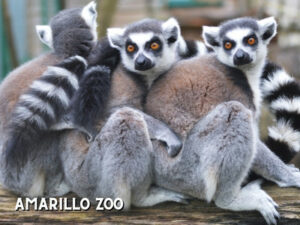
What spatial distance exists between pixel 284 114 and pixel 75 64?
2.11m

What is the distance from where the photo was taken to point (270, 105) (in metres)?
5.37

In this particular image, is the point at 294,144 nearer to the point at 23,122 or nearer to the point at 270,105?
the point at 270,105

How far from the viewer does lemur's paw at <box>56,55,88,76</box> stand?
4914 mm

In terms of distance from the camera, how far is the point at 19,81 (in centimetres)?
521

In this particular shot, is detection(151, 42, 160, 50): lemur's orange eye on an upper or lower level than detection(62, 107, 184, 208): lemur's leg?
upper

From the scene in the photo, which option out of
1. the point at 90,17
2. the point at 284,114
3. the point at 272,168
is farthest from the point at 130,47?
the point at 272,168

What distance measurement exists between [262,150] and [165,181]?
0.93 metres

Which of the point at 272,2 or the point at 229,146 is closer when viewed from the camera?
the point at 229,146

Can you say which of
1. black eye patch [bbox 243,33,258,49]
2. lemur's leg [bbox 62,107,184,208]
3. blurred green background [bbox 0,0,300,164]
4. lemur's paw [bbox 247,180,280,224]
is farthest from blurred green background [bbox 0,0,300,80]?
lemur's leg [bbox 62,107,184,208]

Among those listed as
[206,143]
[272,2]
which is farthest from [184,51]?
[272,2]

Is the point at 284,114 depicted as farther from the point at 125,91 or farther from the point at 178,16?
the point at 178,16

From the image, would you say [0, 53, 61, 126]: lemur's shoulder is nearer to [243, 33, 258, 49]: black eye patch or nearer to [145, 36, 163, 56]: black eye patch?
[145, 36, 163, 56]: black eye patch

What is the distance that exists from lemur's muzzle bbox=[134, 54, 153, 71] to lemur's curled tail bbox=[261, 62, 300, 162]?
4.20ft

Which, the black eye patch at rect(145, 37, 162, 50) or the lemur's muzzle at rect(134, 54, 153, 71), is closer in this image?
the lemur's muzzle at rect(134, 54, 153, 71)
